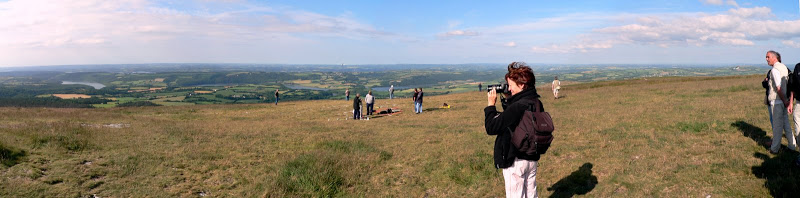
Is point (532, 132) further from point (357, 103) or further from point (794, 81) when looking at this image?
point (357, 103)

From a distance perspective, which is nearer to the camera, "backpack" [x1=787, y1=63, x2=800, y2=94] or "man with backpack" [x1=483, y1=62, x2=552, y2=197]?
"man with backpack" [x1=483, y1=62, x2=552, y2=197]

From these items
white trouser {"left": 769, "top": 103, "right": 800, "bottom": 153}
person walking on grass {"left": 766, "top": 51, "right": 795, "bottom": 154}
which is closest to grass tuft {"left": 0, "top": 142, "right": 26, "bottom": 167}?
person walking on grass {"left": 766, "top": 51, "right": 795, "bottom": 154}

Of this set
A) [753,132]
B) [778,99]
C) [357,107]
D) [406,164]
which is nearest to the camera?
[778,99]

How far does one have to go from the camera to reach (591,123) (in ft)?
49.7

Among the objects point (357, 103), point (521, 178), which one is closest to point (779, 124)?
point (521, 178)

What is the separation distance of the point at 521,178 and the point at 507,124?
3.08ft

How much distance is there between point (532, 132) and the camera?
15.1 feet

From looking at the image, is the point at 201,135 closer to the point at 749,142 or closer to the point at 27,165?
the point at 27,165

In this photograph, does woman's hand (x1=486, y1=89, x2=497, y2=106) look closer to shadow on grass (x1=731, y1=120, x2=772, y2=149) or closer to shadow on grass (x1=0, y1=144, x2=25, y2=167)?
shadow on grass (x1=731, y1=120, x2=772, y2=149)

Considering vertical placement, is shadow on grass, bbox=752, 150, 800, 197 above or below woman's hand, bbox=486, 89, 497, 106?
below

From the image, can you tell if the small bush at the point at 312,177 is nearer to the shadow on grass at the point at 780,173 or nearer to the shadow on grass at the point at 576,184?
the shadow on grass at the point at 576,184

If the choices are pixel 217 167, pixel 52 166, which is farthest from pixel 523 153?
pixel 52 166

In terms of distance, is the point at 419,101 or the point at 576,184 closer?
the point at 576,184

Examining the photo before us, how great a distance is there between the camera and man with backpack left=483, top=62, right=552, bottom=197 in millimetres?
4617
